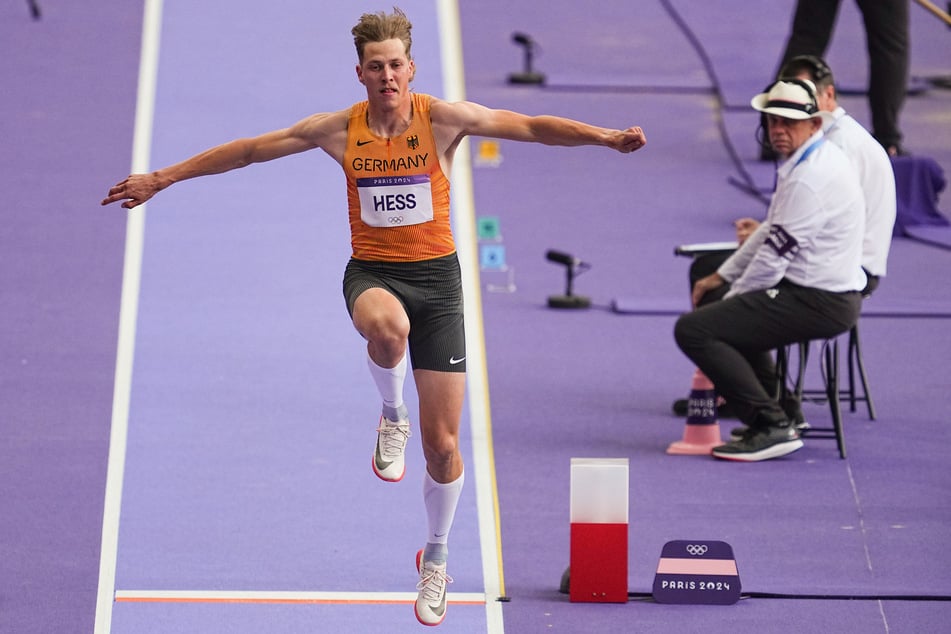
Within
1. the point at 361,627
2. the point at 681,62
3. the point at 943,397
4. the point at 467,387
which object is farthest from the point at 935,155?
the point at 361,627

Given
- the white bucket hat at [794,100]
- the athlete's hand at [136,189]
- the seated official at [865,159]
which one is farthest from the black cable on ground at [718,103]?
the athlete's hand at [136,189]

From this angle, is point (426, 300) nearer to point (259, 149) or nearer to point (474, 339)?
point (259, 149)

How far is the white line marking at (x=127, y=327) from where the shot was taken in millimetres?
5730

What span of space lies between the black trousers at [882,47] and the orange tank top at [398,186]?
5.21 metres

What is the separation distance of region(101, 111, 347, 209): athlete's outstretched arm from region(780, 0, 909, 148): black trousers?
5344mm

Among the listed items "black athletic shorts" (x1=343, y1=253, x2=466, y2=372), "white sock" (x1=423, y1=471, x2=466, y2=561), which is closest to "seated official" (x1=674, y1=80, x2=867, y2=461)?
"white sock" (x1=423, y1=471, x2=466, y2=561)

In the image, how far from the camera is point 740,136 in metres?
10.8

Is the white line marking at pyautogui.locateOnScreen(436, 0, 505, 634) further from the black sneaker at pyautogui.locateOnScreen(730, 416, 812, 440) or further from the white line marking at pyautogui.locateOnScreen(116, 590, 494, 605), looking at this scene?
the black sneaker at pyautogui.locateOnScreen(730, 416, 812, 440)

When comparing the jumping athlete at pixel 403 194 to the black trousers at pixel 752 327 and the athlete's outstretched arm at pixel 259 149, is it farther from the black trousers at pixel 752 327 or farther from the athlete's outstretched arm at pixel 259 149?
the black trousers at pixel 752 327

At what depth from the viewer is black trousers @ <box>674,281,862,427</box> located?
6.58 m

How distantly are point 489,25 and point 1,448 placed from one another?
22.6 ft

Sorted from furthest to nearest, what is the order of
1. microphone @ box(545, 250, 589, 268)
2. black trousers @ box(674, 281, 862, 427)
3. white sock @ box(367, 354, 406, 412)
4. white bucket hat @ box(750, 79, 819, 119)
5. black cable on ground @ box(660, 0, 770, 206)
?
black cable on ground @ box(660, 0, 770, 206), microphone @ box(545, 250, 589, 268), black trousers @ box(674, 281, 862, 427), white bucket hat @ box(750, 79, 819, 119), white sock @ box(367, 354, 406, 412)

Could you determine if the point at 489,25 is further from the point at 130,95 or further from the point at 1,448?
the point at 1,448

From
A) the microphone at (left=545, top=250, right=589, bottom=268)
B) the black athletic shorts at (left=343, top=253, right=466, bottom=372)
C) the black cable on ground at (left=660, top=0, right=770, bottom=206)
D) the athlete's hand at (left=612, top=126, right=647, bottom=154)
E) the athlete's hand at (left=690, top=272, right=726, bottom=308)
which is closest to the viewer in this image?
the athlete's hand at (left=612, top=126, right=647, bottom=154)
